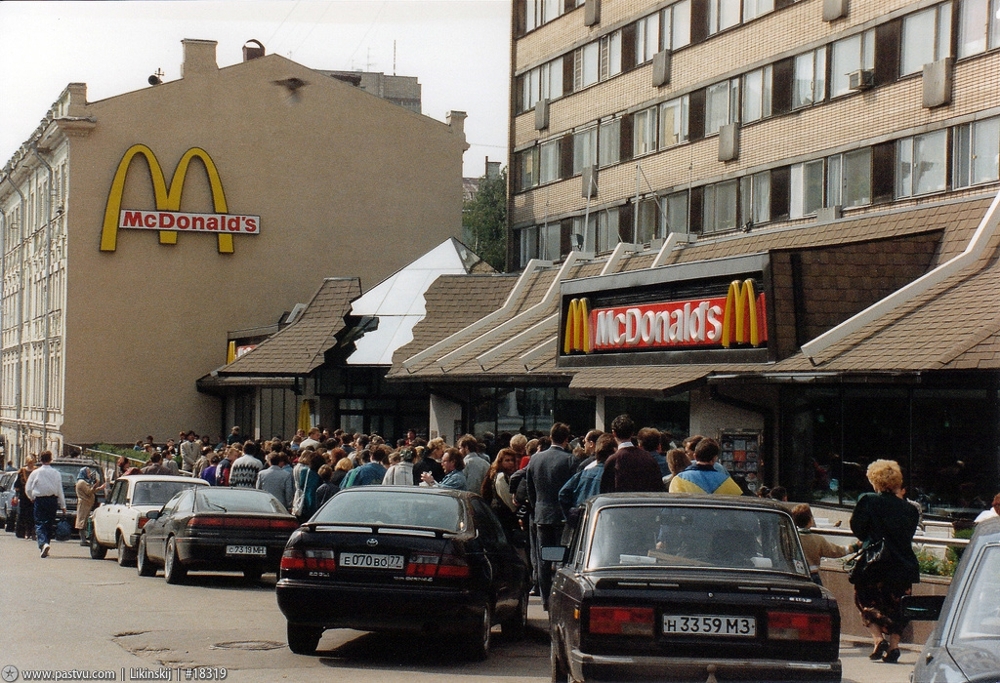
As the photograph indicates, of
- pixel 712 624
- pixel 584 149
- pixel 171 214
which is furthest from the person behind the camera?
pixel 171 214

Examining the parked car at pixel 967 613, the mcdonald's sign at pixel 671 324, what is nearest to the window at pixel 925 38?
the mcdonald's sign at pixel 671 324

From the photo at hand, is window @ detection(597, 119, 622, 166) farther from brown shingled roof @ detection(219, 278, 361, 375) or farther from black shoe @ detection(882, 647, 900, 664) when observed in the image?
black shoe @ detection(882, 647, 900, 664)

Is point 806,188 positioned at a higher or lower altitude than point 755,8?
lower

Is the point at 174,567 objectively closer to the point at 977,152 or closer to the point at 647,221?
the point at 977,152

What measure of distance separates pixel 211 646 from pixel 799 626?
547 cm

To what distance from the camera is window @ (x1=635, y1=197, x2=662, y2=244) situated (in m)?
36.8

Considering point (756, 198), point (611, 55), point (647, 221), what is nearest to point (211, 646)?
point (756, 198)

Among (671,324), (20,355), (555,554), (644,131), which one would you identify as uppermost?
(644,131)

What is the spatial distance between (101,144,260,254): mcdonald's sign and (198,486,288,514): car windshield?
1310 inches

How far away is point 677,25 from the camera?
117 feet

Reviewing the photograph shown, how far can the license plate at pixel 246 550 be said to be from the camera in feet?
55.9

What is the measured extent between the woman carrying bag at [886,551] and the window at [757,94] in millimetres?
21990

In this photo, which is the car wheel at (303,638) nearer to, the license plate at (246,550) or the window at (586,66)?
the license plate at (246,550)

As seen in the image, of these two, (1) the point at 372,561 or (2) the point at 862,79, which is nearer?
(1) the point at 372,561
